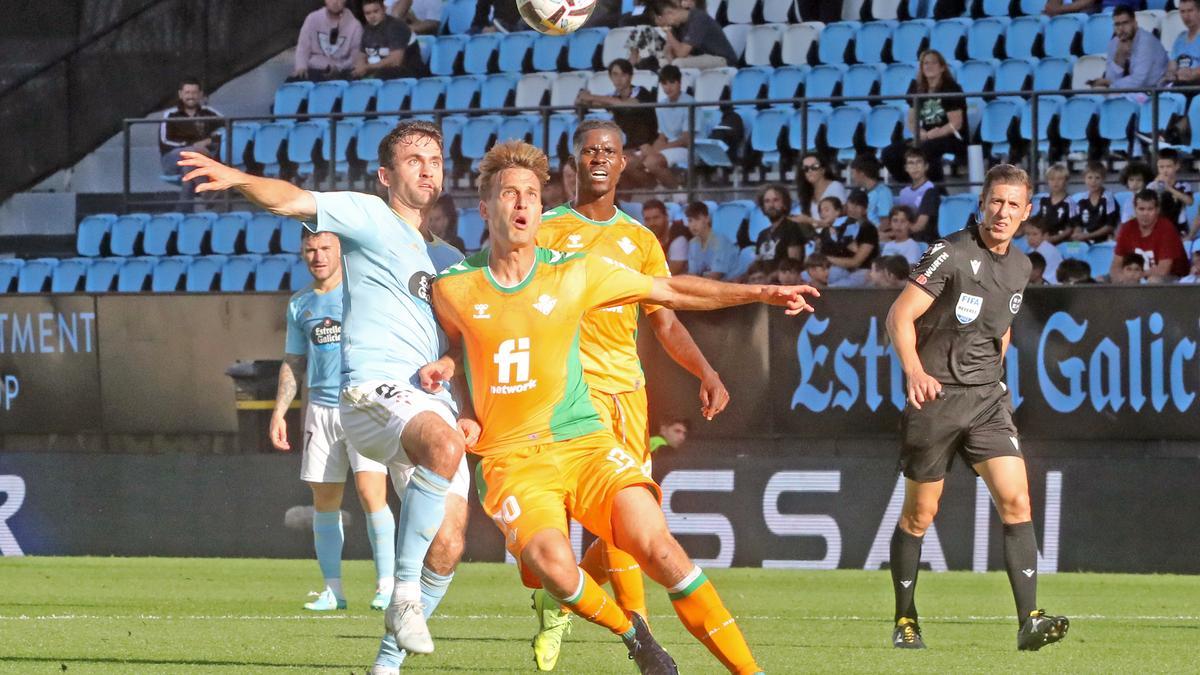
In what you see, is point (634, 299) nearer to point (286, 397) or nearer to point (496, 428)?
point (496, 428)

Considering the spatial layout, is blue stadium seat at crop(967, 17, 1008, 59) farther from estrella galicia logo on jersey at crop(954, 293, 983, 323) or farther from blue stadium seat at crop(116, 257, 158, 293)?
estrella galicia logo on jersey at crop(954, 293, 983, 323)

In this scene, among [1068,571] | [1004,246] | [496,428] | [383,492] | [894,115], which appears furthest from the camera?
[894,115]

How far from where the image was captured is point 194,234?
18.3m

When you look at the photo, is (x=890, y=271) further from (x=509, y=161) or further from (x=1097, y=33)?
(x=509, y=161)

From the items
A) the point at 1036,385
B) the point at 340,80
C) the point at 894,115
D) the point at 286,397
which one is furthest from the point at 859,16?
the point at 286,397

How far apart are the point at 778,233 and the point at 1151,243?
2.85 m

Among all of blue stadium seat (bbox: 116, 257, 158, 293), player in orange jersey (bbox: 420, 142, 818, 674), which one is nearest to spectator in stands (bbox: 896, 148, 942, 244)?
blue stadium seat (bbox: 116, 257, 158, 293)

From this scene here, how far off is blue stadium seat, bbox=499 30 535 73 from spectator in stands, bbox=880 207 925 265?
601cm

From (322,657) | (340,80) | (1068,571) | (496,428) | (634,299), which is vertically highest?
(340,80)

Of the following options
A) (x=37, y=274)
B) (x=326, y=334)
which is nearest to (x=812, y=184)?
(x=326, y=334)

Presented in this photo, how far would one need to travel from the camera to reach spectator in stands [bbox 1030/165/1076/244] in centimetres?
1449

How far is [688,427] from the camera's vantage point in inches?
548

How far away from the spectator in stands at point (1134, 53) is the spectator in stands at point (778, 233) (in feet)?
10.2

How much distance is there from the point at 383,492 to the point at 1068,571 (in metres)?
5.15
